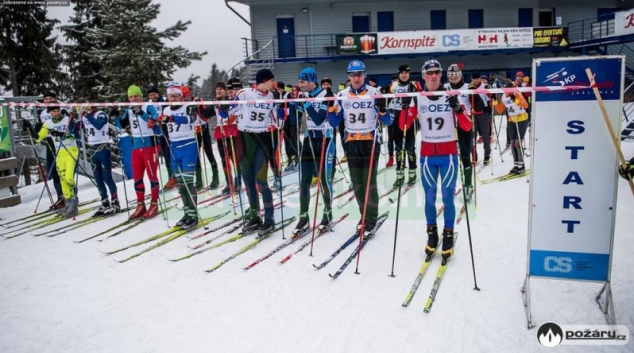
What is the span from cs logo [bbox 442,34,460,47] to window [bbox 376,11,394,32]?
350 cm

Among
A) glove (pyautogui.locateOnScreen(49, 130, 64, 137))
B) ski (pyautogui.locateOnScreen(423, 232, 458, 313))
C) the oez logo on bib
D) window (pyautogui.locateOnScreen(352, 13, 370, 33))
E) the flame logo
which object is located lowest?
the flame logo

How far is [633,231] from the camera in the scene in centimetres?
522

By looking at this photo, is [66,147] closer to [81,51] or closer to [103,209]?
[103,209]


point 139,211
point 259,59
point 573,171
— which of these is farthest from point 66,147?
point 259,59

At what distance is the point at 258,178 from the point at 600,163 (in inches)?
165

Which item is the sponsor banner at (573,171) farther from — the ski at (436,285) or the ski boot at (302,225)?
the ski boot at (302,225)

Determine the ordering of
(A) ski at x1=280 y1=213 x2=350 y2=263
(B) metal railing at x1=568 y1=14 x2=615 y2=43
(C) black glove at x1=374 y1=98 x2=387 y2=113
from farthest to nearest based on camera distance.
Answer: (B) metal railing at x1=568 y1=14 x2=615 y2=43, (A) ski at x1=280 y1=213 x2=350 y2=263, (C) black glove at x1=374 y1=98 x2=387 y2=113

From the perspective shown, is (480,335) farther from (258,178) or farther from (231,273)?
(258,178)

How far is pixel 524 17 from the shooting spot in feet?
83.9

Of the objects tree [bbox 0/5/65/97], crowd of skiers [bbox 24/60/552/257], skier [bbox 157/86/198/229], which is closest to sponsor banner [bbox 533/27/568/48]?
crowd of skiers [bbox 24/60/552/257]

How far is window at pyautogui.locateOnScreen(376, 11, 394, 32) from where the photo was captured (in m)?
24.2

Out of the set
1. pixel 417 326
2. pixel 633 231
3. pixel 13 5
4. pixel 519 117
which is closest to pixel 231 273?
pixel 417 326

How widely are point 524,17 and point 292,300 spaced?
1078 inches

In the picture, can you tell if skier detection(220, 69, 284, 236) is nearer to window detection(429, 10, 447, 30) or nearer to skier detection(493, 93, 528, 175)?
skier detection(493, 93, 528, 175)
